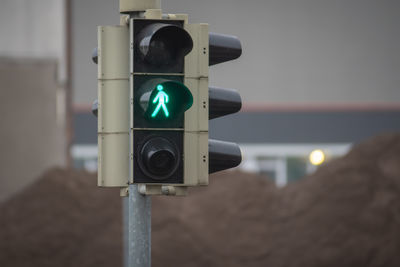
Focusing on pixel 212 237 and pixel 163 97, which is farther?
pixel 212 237

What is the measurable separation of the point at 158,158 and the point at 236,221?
679 inches

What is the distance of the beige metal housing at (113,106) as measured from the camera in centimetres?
611

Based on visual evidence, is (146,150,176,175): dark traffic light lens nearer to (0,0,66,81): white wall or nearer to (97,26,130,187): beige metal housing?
(97,26,130,187): beige metal housing

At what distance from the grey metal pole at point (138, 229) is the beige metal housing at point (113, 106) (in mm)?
245

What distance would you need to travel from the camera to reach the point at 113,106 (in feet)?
20.1

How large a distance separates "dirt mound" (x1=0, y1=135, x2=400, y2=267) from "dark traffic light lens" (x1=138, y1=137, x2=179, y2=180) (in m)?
→ 15.7

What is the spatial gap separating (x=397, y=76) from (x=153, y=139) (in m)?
36.5

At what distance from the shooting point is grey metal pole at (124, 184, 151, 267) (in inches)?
230

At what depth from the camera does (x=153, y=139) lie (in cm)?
586

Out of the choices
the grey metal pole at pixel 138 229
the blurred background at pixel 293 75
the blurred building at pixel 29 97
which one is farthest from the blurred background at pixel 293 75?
the grey metal pole at pixel 138 229

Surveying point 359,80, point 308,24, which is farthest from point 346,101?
point 308,24

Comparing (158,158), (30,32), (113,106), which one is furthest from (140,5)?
(30,32)

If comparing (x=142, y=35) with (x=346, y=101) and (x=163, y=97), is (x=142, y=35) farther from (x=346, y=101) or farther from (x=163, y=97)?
(x=346, y=101)

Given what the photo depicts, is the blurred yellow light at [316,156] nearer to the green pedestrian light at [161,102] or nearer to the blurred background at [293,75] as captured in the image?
the blurred background at [293,75]
